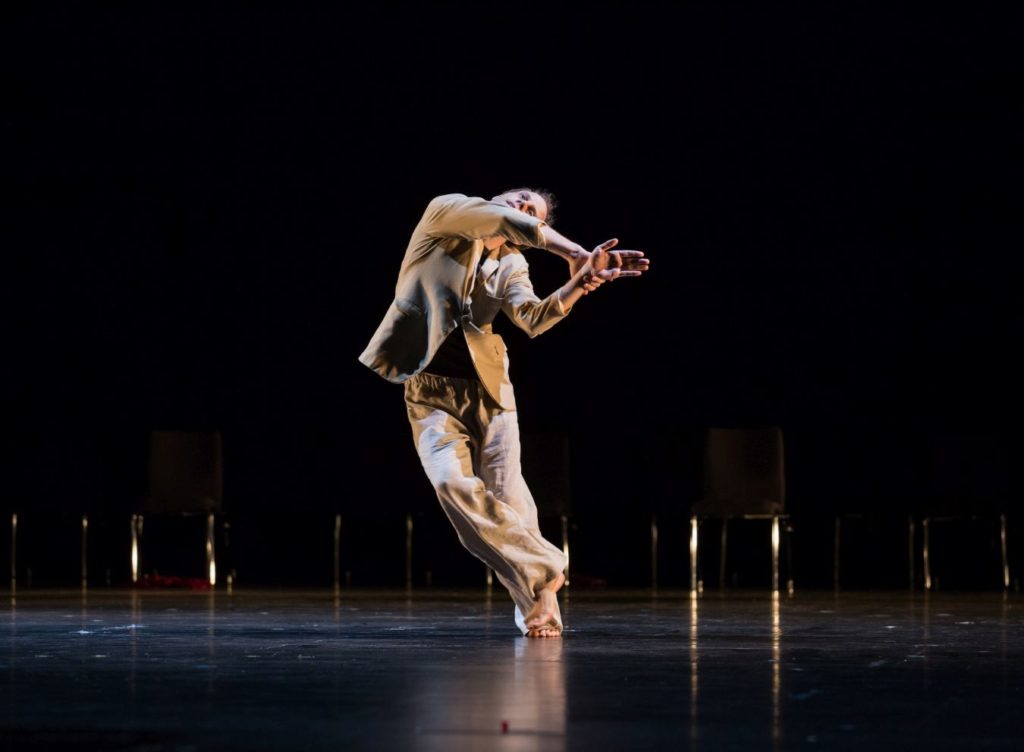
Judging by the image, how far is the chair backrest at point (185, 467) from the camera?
781 centimetres

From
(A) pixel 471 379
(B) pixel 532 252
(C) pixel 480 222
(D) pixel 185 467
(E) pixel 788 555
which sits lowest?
(E) pixel 788 555

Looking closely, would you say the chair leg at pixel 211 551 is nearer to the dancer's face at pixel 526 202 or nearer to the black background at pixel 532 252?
the black background at pixel 532 252

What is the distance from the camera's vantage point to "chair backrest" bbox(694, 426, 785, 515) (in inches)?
300

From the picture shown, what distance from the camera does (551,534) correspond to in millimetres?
8047

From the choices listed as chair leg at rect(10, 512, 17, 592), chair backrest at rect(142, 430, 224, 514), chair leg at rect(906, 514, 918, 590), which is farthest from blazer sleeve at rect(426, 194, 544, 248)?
chair leg at rect(10, 512, 17, 592)

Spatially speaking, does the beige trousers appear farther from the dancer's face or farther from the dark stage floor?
the dancer's face

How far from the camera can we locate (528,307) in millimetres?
4473

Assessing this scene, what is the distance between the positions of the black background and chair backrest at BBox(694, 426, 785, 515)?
0.14 meters

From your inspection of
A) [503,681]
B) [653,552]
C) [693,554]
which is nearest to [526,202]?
[503,681]

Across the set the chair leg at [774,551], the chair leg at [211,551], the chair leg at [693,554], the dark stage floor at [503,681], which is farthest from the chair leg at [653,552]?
the dark stage floor at [503,681]

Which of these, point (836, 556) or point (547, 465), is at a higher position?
point (547, 465)

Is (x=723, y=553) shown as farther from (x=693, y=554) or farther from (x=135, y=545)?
(x=135, y=545)

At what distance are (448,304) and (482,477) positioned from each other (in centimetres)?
48

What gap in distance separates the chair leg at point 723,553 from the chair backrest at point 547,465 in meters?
0.76
